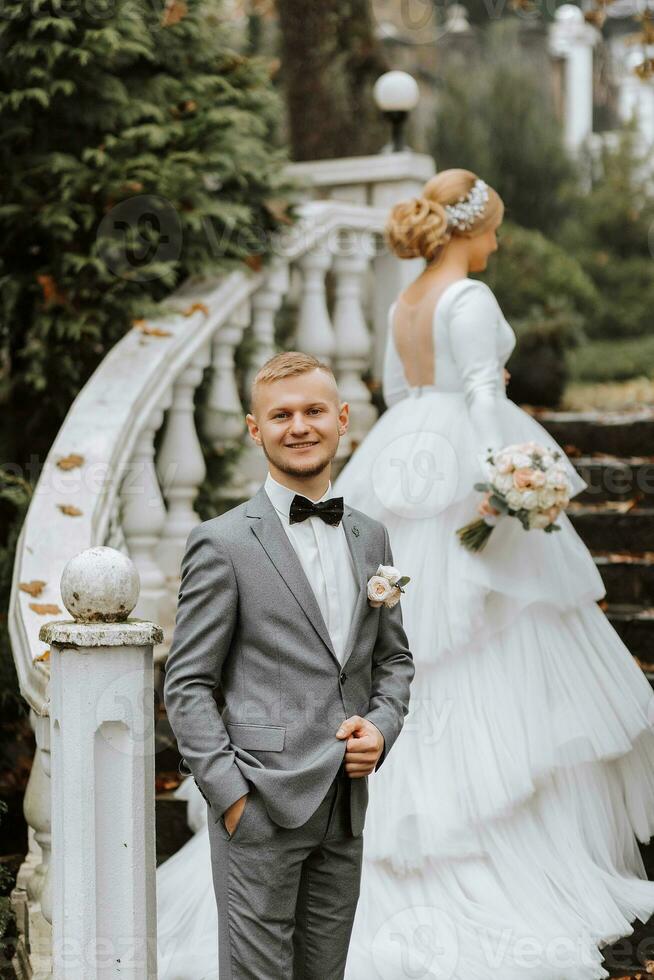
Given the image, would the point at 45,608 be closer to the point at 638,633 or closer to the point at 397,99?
the point at 638,633

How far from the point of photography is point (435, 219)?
4.18 metres

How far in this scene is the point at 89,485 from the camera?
13.8 feet

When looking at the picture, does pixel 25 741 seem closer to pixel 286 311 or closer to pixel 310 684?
pixel 310 684

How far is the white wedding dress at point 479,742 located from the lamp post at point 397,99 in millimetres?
2379

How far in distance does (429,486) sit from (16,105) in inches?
89.6

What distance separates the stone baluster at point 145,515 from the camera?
180 inches

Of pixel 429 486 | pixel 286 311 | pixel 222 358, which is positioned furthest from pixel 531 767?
pixel 286 311

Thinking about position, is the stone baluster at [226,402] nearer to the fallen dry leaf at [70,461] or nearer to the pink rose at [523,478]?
the fallen dry leaf at [70,461]

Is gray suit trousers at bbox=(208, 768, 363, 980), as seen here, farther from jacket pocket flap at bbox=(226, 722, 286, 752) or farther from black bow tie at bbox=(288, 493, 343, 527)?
black bow tie at bbox=(288, 493, 343, 527)

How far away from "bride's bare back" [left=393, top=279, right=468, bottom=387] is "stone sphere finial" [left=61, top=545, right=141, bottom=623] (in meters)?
1.83

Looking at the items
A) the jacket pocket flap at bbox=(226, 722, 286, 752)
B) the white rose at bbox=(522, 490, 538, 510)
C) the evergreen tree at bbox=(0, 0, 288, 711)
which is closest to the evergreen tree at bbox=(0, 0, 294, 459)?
the evergreen tree at bbox=(0, 0, 288, 711)

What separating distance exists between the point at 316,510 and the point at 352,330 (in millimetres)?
3486

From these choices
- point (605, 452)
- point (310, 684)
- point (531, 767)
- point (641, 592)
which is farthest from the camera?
point (605, 452)

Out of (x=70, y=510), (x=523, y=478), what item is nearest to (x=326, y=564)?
(x=523, y=478)
